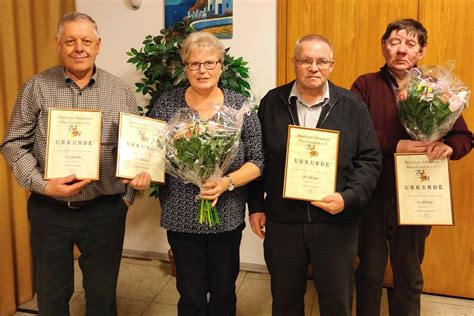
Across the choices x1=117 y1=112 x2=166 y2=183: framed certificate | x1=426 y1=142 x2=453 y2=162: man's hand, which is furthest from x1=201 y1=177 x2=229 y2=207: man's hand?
x1=426 y1=142 x2=453 y2=162: man's hand

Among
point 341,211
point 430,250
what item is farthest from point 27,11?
point 430,250

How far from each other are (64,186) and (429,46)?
2258 millimetres

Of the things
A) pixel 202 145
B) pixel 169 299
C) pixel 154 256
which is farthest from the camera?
pixel 154 256

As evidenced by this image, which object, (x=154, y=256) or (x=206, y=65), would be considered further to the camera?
(x=154, y=256)

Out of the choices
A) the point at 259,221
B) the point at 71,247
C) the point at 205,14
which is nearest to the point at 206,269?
the point at 259,221

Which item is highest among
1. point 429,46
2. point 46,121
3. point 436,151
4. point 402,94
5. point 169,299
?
point 429,46

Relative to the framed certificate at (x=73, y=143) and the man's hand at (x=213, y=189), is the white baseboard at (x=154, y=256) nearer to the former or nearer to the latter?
the man's hand at (x=213, y=189)

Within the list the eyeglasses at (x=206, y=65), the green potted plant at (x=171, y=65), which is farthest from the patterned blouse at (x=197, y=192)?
the green potted plant at (x=171, y=65)

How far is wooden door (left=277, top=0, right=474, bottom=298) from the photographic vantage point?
265cm

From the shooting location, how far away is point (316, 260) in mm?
1818

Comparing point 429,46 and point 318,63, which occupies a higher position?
point 429,46

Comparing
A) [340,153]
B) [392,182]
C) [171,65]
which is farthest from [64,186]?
[392,182]

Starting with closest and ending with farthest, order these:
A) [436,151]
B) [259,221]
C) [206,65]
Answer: [206,65] < [436,151] < [259,221]

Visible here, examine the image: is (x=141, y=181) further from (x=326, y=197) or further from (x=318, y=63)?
(x=318, y=63)
